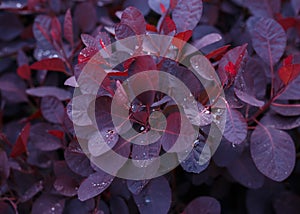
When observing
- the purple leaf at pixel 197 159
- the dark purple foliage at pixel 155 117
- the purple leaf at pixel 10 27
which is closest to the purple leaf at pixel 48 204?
the dark purple foliage at pixel 155 117

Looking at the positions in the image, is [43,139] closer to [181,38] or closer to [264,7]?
[181,38]

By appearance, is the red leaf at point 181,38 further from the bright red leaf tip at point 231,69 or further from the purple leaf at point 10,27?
the purple leaf at point 10,27

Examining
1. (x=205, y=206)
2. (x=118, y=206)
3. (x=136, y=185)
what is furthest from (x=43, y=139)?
(x=205, y=206)

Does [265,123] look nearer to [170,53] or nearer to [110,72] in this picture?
[170,53]

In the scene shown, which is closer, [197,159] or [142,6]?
[197,159]

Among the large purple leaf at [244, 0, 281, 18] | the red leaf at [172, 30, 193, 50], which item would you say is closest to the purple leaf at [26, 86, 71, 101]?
the red leaf at [172, 30, 193, 50]
